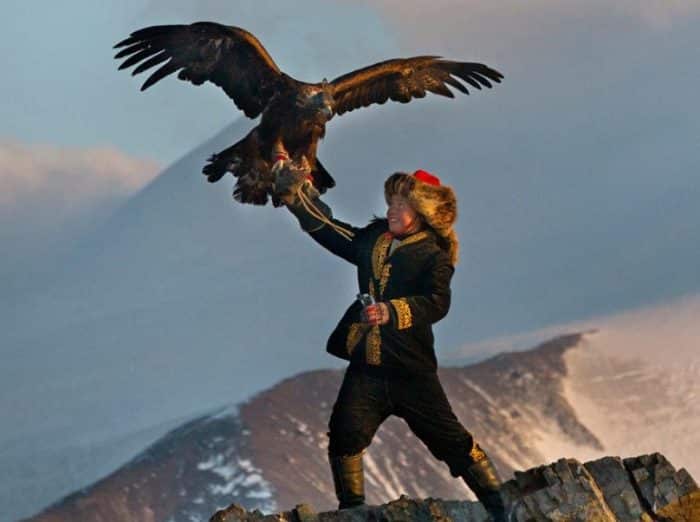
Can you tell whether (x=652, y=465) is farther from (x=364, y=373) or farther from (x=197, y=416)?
(x=197, y=416)

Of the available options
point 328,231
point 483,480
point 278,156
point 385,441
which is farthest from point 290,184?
point 385,441

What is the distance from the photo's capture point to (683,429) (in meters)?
101

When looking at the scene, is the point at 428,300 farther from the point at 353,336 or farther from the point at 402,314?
the point at 353,336

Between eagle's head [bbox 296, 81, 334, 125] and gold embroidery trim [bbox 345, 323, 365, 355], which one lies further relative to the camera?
eagle's head [bbox 296, 81, 334, 125]

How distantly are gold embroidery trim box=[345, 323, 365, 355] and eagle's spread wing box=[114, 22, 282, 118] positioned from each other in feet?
7.45

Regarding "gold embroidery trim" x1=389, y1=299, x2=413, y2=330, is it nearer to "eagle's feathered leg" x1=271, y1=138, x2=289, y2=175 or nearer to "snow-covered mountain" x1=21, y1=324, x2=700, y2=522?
"eagle's feathered leg" x1=271, y1=138, x2=289, y2=175

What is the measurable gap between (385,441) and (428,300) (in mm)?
110087

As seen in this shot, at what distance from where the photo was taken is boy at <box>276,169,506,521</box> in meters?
16.4

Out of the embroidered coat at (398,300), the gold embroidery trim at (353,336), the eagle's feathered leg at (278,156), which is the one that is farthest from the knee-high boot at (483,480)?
the eagle's feathered leg at (278,156)

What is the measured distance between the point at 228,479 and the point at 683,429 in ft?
105

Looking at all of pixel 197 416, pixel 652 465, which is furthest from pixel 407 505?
pixel 197 416

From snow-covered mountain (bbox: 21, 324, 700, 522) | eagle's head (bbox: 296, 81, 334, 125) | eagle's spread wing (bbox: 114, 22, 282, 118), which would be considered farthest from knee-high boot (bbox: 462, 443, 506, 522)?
snow-covered mountain (bbox: 21, 324, 700, 522)

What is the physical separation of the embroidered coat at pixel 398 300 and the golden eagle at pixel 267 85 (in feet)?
3.36

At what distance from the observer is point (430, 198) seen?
1652cm
